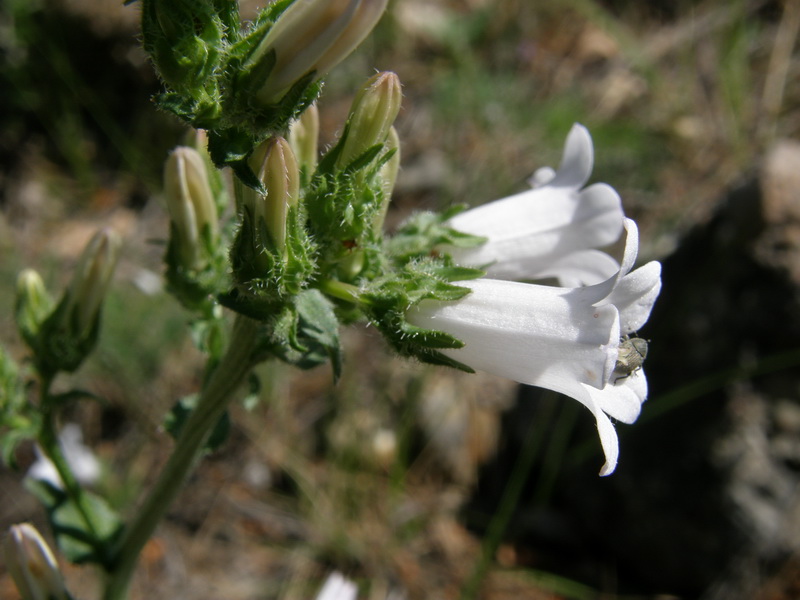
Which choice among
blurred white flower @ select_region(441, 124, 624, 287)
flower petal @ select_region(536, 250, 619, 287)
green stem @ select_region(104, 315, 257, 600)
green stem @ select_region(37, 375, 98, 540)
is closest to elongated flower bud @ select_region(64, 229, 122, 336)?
green stem @ select_region(37, 375, 98, 540)

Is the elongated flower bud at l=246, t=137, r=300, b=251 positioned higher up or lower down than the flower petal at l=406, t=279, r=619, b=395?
higher up

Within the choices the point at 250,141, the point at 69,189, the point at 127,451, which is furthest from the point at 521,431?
the point at 69,189

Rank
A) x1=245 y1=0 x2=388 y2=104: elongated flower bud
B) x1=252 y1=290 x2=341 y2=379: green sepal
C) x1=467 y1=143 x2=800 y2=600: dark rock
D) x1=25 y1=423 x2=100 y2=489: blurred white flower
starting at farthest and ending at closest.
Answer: x1=25 y1=423 x2=100 y2=489: blurred white flower → x1=467 y1=143 x2=800 y2=600: dark rock → x1=252 y1=290 x2=341 y2=379: green sepal → x1=245 y1=0 x2=388 y2=104: elongated flower bud

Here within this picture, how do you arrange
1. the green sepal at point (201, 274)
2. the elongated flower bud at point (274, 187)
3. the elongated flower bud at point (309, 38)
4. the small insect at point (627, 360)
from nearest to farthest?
1. the elongated flower bud at point (309, 38)
2. the elongated flower bud at point (274, 187)
3. the small insect at point (627, 360)
4. the green sepal at point (201, 274)

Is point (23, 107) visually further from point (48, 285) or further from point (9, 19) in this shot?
point (48, 285)

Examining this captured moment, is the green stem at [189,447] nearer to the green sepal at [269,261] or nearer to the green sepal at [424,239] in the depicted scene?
the green sepal at [269,261]

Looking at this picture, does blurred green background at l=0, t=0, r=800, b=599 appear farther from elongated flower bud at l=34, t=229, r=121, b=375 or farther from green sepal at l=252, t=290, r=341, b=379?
green sepal at l=252, t=290, r=341, b=379

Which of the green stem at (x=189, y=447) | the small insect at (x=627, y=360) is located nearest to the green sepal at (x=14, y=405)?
the green stem at (x=189, y=447)

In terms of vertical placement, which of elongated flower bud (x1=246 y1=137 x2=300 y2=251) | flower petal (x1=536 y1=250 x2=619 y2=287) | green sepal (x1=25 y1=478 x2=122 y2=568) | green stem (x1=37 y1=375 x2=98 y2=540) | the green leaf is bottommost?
green sepal (x1=25 y1=478 x2=122 y2=568)
